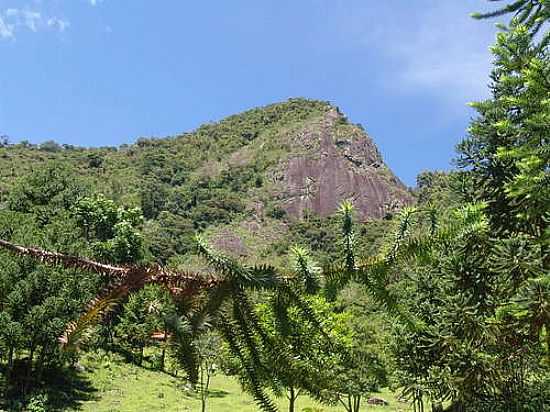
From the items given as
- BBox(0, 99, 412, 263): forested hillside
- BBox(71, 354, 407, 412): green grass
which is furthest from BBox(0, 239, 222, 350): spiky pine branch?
BBox(0, 99, 412, 263): forested hillside

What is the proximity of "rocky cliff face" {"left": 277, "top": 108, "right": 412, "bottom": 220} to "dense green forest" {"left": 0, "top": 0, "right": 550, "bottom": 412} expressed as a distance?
11857 cm

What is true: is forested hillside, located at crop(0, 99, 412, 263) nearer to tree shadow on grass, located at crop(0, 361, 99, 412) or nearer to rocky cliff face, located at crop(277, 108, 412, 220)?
rocky cliff face, located at crop(277, 108, 412, 220)

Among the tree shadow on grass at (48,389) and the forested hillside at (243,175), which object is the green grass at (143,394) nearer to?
the tree shadow on grass at (48,389)

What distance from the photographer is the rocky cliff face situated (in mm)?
161625

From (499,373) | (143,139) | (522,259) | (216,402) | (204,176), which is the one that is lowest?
(216,402)

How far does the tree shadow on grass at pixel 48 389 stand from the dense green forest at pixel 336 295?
115mm

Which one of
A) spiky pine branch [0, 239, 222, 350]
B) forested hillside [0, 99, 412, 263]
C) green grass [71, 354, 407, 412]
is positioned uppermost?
forested hillside [0, 99, 412, 263]

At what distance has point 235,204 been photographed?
147 metres


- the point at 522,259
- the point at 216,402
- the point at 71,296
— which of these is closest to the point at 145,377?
Answer: the point at 216,402

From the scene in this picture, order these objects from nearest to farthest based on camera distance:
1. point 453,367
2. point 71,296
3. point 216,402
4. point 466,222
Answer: point 466,222 < point 453,367 < point 71,296 < point 216,402

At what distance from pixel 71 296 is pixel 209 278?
2500cm

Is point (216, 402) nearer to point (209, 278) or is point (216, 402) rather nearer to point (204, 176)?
point (209, 278)

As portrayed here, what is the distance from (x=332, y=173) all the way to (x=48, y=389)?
15072 centimetres

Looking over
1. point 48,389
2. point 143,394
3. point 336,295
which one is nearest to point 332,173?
point 143,394
